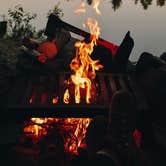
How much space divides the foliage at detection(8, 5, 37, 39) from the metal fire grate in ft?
18.6

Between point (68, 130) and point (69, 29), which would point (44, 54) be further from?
point (68, 130)

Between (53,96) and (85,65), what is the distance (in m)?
1.49

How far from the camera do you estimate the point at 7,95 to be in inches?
248

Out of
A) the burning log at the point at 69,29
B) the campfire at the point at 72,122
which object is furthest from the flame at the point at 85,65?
the burning log at the point at 69,29

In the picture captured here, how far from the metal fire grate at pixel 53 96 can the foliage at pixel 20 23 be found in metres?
5.66

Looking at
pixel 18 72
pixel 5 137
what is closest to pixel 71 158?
pixel 5 137

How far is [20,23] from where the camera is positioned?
13023 millimetres

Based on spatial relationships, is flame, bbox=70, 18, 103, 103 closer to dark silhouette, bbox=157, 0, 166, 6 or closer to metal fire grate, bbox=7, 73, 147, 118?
metal fire grate, bbox=7, 73, 147, 118

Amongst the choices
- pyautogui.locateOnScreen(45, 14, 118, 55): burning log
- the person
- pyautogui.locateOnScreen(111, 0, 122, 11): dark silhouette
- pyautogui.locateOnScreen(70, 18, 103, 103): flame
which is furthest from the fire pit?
pyautogui.locateOnScreen(111, 0, 122, 11): dark silhouette

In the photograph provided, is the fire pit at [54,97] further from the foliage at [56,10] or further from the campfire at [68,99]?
the foliage at [56,10]

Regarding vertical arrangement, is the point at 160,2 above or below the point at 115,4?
above

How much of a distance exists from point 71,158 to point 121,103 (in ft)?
5.48

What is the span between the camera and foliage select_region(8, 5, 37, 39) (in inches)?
497

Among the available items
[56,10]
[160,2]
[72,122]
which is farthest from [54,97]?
[56,10]
